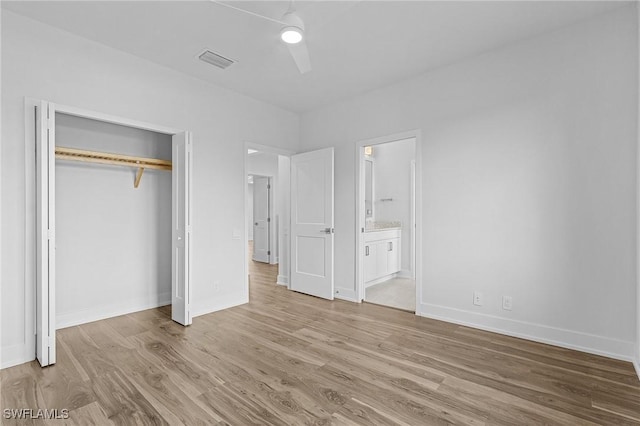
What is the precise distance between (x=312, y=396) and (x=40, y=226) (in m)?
2.55

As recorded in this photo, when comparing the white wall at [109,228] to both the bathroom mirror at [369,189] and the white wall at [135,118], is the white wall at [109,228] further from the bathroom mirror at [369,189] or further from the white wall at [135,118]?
the bathroom mirror at [369,189]

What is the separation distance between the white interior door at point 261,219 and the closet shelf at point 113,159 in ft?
13.0

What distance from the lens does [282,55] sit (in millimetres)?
3375

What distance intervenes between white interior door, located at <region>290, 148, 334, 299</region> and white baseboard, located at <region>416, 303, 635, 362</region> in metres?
1.50

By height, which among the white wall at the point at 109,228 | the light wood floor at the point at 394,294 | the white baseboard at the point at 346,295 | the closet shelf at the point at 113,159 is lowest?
the light wood floor at the point at 394,294

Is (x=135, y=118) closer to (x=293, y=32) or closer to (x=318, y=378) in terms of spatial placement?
(x=293, y=32)

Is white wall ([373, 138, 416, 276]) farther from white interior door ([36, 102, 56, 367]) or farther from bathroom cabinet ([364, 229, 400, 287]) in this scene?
white interior door ([36, 102, 56, 367])

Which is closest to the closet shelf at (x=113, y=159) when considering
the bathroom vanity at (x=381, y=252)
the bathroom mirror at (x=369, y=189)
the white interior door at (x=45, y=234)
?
the white interior door at (x=45, y=234)

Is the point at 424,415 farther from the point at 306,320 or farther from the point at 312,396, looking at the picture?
the point at 306,320

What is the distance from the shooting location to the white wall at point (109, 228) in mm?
3465

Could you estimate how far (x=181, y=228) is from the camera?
362 centimetres

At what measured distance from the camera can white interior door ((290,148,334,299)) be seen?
15.1ft

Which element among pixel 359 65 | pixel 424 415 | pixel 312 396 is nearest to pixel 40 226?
pixel 312 396

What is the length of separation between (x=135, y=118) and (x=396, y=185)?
185 inches
